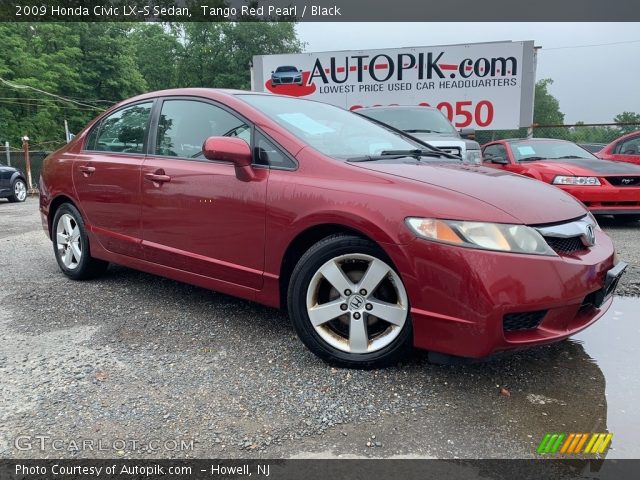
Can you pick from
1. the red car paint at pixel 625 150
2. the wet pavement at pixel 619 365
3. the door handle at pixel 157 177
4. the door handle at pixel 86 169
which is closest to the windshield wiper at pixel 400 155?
the door handle at pixel 157 177

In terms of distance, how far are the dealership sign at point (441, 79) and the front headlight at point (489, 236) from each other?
38.7ft

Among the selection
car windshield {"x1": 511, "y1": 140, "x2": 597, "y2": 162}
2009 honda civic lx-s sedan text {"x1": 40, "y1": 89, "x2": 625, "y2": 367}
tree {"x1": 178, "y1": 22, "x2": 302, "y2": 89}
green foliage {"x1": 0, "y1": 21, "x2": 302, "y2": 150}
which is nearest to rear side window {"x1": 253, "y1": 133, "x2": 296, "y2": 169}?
2009 honda civic lx-s sedan text {"x1": 40, "y1": 89, "x2": 625, "y2": 367}

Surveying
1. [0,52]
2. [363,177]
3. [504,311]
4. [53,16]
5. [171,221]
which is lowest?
[504,311]

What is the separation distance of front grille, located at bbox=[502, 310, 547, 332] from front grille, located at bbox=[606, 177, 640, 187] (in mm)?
5425

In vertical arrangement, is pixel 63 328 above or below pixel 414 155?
below

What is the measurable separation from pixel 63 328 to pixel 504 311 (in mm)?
2702

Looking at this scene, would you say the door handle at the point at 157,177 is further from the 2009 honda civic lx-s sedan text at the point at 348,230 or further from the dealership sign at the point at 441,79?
the dealership sign at the point at 441,79

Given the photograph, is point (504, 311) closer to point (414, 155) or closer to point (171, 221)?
point (414, 155)

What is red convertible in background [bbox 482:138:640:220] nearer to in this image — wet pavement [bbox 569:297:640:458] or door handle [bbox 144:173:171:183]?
wet pavement [bbox 569:297:640:458]

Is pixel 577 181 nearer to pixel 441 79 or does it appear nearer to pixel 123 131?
pixel 123 131

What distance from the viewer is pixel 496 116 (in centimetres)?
1360

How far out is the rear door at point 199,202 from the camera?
2939 millimetres

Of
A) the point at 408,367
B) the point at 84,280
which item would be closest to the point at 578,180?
the point at 408,367

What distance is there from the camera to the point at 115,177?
376 centimetres
